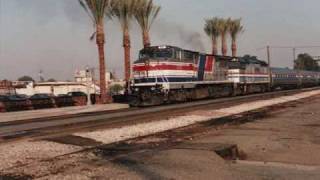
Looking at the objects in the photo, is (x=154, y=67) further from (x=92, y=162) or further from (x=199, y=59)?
(x=92, y=162)

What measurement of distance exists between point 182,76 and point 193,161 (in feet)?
89.7

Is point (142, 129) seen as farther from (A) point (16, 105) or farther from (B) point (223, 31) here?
(B) point (223, 31)

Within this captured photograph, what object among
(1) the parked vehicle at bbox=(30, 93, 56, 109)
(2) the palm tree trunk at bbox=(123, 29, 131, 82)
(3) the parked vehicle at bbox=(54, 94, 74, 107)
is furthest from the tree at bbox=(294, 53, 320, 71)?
(1) the parked vehicle at bbox=(30, 93, 56, 109)

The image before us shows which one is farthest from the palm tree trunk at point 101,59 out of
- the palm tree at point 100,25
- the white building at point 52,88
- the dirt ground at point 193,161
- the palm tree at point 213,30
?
the white building at point 52,88

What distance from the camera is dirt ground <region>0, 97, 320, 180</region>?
989 centimetres

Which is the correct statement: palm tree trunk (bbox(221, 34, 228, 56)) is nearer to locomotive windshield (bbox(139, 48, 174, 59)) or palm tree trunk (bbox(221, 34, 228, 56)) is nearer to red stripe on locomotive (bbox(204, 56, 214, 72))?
red stripe on locomotive (bbox(204, 56, 214, 72))

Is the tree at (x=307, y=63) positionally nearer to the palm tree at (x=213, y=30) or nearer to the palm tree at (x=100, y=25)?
the palm tree at (x=213, y=30)

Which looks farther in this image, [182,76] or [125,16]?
[125,16]

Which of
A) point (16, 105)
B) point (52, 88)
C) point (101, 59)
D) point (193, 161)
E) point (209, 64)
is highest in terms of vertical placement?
point (101, 59)

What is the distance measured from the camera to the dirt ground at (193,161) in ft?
32.4

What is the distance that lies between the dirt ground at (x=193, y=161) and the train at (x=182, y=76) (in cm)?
1914

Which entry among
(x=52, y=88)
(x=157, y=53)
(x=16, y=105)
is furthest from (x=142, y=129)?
(x=52, y=88)

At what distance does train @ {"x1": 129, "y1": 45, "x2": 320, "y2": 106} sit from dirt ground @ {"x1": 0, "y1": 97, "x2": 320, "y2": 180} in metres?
19.1

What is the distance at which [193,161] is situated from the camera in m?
11.1
